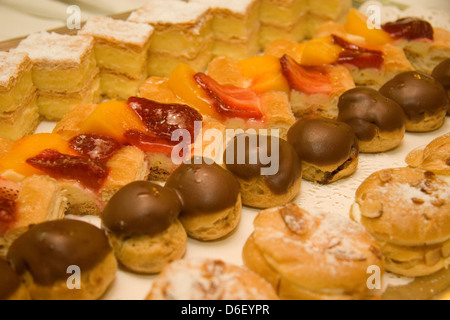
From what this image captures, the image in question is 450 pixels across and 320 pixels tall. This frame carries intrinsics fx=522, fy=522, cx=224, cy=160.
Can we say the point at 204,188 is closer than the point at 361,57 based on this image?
Yes

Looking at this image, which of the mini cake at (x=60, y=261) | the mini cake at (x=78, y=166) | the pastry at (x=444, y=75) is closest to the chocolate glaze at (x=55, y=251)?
the mini cake at (x=60, y=261)

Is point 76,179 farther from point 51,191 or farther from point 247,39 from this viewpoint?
point 247,39

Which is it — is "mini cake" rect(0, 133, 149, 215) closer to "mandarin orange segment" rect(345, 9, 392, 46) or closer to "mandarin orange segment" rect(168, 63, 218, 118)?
"mandarin orange segment" rect(168, 63, 218, 118)

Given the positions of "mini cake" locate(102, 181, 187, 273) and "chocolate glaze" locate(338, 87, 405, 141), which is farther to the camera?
"chocolate glaze" locate(338, 87, 405, 141)

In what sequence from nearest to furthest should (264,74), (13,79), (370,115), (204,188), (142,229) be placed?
A: (142,229)
(204,188)
(13,79)
(370,115)
(264,74)

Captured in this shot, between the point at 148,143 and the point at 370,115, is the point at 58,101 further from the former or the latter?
the point at 370,115

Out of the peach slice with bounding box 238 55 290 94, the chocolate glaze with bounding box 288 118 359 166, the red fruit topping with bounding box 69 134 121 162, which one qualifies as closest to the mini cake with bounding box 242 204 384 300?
the chocolate glaze with bounding box 288 118 359 166

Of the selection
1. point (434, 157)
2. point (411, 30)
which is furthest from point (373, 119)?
point (411, 30)
